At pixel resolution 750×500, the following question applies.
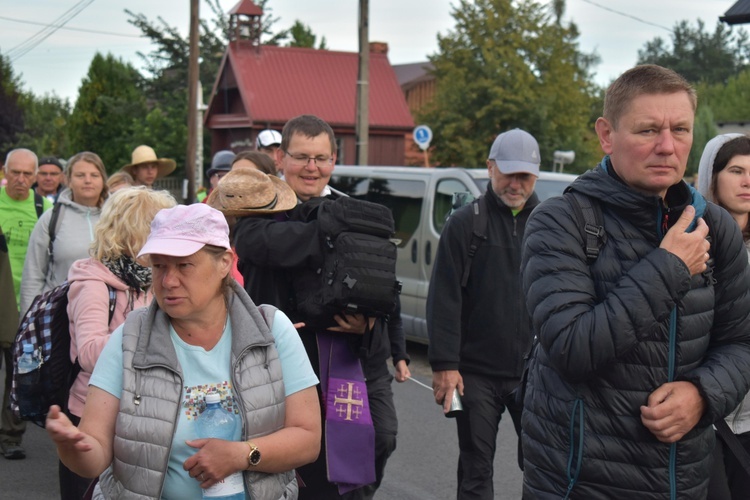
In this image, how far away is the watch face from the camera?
3004mm

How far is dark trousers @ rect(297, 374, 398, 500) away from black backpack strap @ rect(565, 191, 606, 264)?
6.56 ft

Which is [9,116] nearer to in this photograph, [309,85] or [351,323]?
[309,85]

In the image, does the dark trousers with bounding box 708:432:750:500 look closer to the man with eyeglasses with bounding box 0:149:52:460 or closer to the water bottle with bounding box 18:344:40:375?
the water bottle with bounding box 18:344:40:375

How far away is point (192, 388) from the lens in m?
3.06

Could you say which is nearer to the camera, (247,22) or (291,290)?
(291,290)

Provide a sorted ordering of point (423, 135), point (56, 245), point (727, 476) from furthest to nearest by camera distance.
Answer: point (423, 135) → point (56, 245) → point (727, 476)

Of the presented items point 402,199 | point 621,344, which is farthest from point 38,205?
point 621,344

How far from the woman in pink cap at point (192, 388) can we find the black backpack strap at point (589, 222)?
3.20 ft

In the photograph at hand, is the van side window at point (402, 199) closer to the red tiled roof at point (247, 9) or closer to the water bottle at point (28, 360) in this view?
the water bottle at point (28, 360)

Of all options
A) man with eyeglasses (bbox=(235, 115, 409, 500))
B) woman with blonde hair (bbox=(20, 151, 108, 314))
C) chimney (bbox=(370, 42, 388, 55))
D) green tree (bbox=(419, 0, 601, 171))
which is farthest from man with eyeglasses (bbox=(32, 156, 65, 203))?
chimney (bbox=(370, 42, 388, 55))

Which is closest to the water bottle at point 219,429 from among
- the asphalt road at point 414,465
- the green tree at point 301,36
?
the asphalt road at point 414,465

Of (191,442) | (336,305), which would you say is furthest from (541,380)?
(336,305)

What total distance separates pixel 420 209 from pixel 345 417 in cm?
693

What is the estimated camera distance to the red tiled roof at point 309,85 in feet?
143
